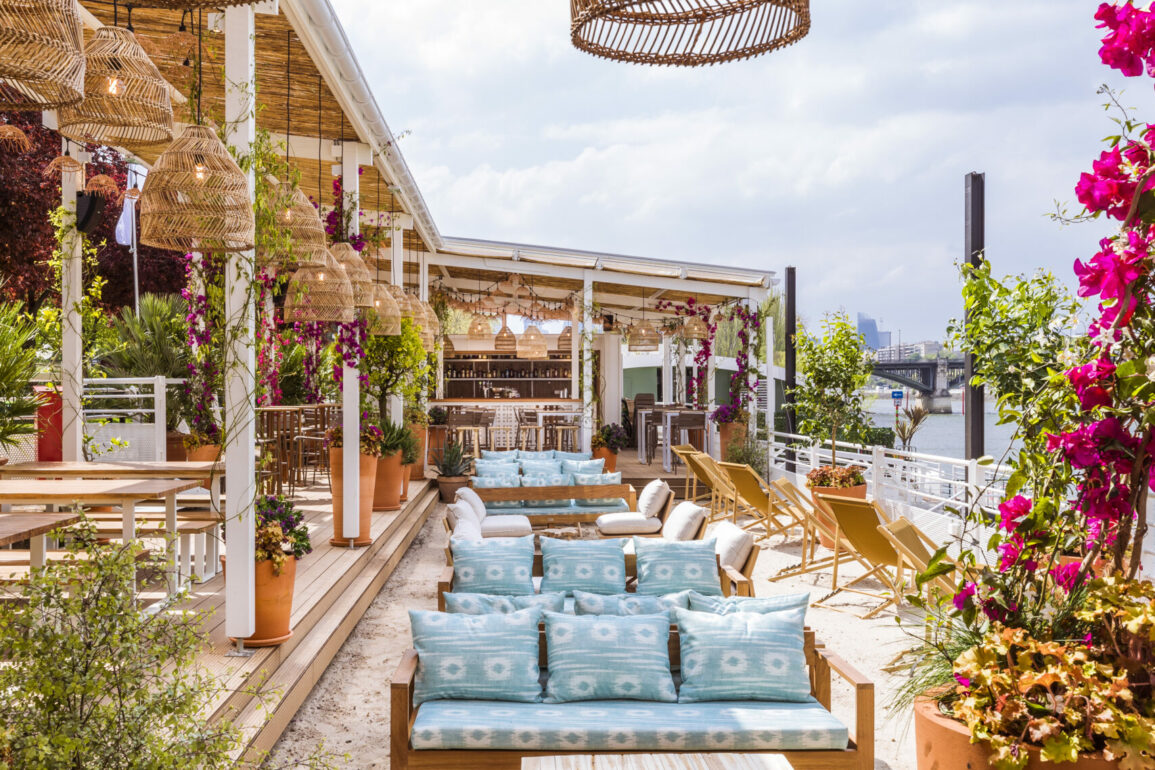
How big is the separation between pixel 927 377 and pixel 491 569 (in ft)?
47.0

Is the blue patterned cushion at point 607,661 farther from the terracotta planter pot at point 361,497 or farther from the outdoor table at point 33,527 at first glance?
the terracotta planter pot at point 361,497

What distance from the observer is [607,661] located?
332cm

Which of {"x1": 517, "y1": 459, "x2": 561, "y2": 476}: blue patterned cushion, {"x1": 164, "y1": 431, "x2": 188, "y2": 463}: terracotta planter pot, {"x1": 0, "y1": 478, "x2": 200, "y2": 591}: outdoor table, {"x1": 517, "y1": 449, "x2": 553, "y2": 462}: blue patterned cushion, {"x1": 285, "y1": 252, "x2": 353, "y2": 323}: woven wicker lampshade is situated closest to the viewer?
{"x1": 0, "y1": 478, "x2": 200, "y2": 591}: outdoor table

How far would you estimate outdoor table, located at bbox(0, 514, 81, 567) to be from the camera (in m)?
3.51

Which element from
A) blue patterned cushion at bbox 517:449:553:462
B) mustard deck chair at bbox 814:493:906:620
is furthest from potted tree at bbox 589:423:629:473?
mustard deck chair at bbox 814:493:906:620

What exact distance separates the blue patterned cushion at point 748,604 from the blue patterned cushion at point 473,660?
0.77 m

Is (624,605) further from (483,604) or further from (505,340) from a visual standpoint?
(505,340)

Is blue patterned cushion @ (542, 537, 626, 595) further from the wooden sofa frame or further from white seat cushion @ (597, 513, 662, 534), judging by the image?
white seat cushion @ (597, 513, 662, 534)

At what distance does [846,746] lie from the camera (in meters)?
3.08

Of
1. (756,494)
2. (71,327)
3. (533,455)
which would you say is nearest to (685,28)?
(71,327)

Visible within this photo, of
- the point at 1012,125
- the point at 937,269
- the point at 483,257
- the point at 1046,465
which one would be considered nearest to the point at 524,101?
the point at 1012,125

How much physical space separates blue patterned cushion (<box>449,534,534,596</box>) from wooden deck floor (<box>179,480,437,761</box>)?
2.99 ft

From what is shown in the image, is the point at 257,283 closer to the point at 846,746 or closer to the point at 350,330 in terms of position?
the point at 350,330

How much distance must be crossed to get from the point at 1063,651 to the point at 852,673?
3.67 ft
